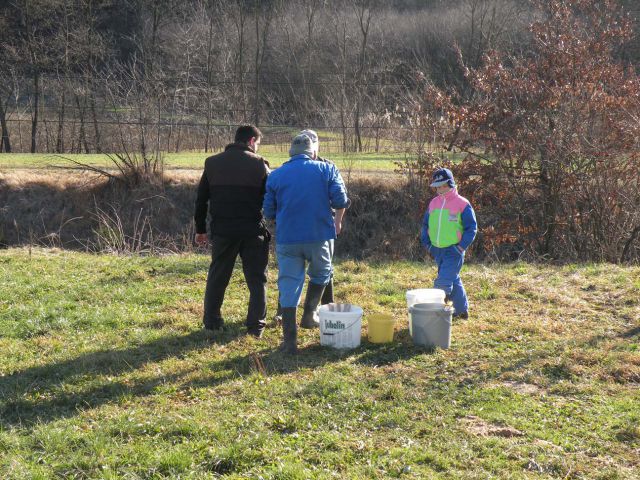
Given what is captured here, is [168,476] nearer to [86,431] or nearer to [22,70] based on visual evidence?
[86,431]

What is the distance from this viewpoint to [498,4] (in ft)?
135

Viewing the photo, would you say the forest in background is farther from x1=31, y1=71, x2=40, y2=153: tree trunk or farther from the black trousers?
the black trousers

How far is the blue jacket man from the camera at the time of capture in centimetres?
697

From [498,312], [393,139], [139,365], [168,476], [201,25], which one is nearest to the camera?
[168,476]

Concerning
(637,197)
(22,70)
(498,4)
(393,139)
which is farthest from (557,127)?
(498,4)

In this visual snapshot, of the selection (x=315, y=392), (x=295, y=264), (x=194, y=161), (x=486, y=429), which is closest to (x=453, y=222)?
(x=295, y=264)

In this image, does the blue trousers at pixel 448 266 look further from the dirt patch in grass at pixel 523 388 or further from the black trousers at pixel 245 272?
the black trousers at pixel 245 272

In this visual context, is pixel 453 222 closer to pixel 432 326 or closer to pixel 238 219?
pixel 432 326

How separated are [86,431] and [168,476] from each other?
0.95m

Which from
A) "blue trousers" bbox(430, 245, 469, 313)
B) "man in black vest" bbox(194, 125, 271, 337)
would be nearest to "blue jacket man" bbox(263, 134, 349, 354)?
"man in black vest" bbox(194, 125, 271, 337)

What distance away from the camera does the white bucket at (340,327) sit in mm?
7020

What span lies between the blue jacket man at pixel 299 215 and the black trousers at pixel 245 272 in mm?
574

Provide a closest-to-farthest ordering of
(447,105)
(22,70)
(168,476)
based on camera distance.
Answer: (168,476), (447,105), (22,70)

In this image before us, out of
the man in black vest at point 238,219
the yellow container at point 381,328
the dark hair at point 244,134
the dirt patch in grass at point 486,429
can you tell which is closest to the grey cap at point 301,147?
the man in black vest at point 238,219
